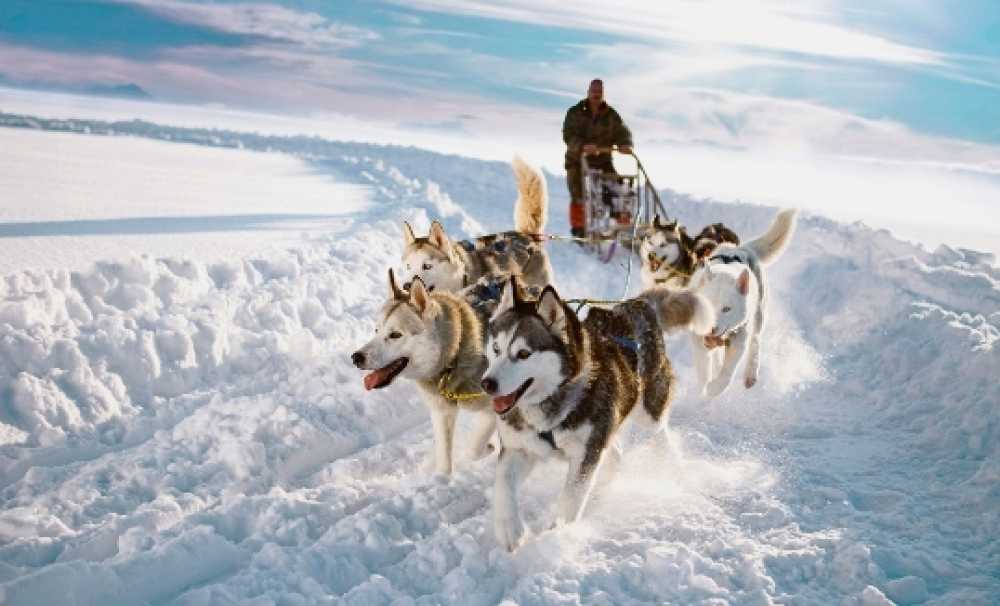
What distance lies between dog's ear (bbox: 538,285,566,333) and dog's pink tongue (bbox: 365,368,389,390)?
0.88m

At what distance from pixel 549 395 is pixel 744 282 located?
2.15 metres

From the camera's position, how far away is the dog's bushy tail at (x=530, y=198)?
20.5 ft

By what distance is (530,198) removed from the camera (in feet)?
20.9

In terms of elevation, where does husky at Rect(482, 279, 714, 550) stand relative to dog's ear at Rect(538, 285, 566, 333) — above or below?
below

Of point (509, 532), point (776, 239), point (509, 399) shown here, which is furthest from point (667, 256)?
point (509, 532)

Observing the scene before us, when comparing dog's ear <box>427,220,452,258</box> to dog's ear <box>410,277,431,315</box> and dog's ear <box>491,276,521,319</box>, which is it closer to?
dog's ear <box>410,277,431,315</box>

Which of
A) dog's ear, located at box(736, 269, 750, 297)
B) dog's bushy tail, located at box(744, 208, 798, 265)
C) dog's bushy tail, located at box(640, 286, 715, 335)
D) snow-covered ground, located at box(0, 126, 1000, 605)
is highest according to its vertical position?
dog's bushy tail, located at box(744, 208, 798, 265)

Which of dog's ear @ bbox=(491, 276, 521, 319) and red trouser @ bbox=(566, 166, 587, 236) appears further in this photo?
red trouser @ bbox=(566, 166, 587, 236)

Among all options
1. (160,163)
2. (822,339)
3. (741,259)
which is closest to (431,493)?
(741,259)

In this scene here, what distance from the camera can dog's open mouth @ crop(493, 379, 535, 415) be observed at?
3.03 m

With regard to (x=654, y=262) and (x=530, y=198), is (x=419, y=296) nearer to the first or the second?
(x=530, y=198)

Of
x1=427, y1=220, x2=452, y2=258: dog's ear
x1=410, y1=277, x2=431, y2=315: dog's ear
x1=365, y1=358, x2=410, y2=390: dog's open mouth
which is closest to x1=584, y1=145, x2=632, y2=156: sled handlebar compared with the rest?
x1=427, y1=220, x2=452, y2=258: dog's ear

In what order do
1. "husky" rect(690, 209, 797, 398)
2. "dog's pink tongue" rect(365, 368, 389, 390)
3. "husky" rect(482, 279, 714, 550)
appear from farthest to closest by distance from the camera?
"husky" rect(690, 209, 797, 398) < "dog's pink tongue" rect(365, 368, 389, 390) < "husky" rect(482, 279, 714, 550)

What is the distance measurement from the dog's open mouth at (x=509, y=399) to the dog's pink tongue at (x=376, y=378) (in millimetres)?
726
